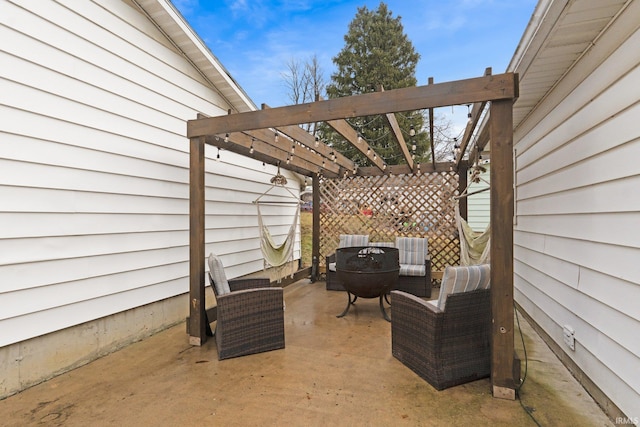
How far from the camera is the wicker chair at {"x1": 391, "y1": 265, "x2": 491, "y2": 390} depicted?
2.27 meters

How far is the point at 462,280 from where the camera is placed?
2316 millimetres

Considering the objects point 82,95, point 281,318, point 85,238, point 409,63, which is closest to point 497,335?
point 281,318

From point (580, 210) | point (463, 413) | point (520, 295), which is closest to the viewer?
point (463, 413)

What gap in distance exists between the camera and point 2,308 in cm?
221

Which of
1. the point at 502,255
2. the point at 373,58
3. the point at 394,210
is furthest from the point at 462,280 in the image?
the point at 373,58

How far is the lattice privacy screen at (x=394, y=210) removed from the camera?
5629 mm

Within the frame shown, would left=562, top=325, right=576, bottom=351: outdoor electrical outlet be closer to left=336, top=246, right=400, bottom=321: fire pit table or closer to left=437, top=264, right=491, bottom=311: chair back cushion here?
left=437, top=264, right=491, bottom=311: chair back cushion

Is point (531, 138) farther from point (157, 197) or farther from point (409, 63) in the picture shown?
point (409, 63)

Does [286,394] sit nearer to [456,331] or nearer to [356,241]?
[456,331]

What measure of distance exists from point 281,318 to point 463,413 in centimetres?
157

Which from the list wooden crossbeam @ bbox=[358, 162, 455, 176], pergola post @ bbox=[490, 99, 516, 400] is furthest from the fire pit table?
wooden crossbeam @ bbox=[358, 162, 455, 176]

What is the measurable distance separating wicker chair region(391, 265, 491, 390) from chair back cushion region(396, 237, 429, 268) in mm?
2709

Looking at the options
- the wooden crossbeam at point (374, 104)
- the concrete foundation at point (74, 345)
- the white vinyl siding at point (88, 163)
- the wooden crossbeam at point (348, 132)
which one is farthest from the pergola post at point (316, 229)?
the wooden crossbeam at point (374, 104)

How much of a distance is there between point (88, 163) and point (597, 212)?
3797 millimetres
